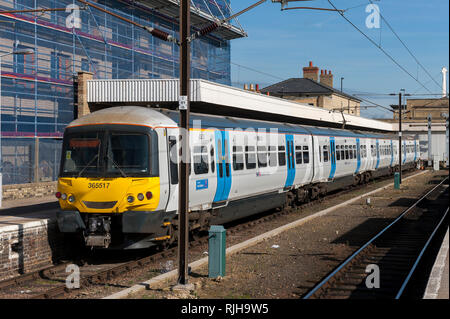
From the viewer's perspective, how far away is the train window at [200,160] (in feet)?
40.5

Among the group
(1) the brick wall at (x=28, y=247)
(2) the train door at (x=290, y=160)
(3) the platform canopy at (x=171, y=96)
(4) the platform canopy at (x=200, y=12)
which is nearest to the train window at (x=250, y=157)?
(2) the train door at (x=290, y=160)

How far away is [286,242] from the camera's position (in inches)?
531

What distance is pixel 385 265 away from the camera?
11.1 meters

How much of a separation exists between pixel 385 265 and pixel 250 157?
5.42 meters

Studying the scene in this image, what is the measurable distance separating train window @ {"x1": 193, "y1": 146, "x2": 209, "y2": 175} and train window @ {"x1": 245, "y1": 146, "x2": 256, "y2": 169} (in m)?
2.45

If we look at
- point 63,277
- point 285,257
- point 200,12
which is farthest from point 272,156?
point 200,12

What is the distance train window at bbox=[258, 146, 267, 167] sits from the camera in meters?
15.9

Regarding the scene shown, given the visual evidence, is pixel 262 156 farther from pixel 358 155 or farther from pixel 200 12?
pixel 200 12

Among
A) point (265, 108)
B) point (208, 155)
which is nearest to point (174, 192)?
point (208, 155)

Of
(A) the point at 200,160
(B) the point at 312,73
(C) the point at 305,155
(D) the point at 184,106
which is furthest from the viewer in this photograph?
(B) the point at 312,73

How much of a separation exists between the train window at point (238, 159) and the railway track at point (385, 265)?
12.8 ft

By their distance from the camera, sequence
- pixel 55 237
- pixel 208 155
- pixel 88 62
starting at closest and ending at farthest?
pixel 55 237 → pixel 208 155 → pixel 88 62

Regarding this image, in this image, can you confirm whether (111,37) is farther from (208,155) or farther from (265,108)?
(208,155)
